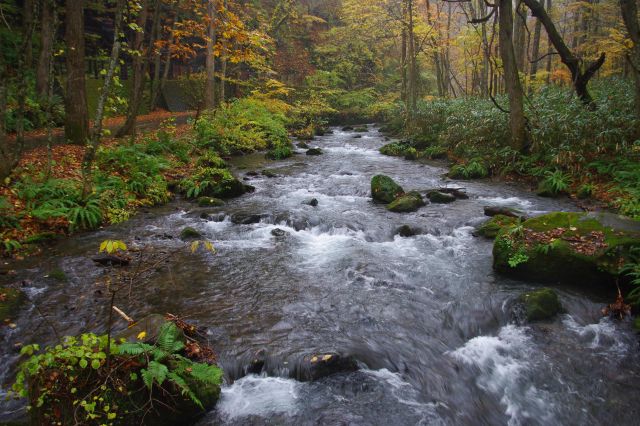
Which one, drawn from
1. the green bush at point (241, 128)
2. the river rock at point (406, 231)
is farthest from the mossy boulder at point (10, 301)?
the green bush at point (241, 128)

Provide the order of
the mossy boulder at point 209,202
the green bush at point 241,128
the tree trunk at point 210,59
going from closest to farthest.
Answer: the mossy boulder at point 209,202
the green bush at point 241,128
the tree trunk at point 210,59

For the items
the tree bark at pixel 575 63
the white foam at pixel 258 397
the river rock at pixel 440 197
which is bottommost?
the white foam at pixel 258 397

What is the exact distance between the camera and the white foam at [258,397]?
4.30 m

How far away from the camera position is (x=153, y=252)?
26.5 ft

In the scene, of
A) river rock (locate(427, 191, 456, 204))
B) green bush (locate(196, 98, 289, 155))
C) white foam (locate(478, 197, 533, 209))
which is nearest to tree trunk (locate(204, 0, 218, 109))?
green bush (locate(196, 98, 289, 155))

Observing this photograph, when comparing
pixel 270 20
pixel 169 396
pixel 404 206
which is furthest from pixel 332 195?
pixel 270 20

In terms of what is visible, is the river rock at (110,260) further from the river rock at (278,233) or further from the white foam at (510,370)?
the white foam at (510,370)

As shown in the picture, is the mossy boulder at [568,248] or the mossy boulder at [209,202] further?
the mossy boulder at [209,202]

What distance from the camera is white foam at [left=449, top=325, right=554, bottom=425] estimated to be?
14.8 ft

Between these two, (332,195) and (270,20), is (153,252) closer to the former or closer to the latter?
(332,195)

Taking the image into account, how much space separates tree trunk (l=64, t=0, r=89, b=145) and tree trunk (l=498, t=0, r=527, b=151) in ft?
41.5

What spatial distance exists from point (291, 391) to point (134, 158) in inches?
385

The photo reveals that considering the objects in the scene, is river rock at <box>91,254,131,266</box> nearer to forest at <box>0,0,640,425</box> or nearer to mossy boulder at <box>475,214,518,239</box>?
forest at <box>0,0,640,425</box>

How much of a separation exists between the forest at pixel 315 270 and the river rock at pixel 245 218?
0.08 metres
